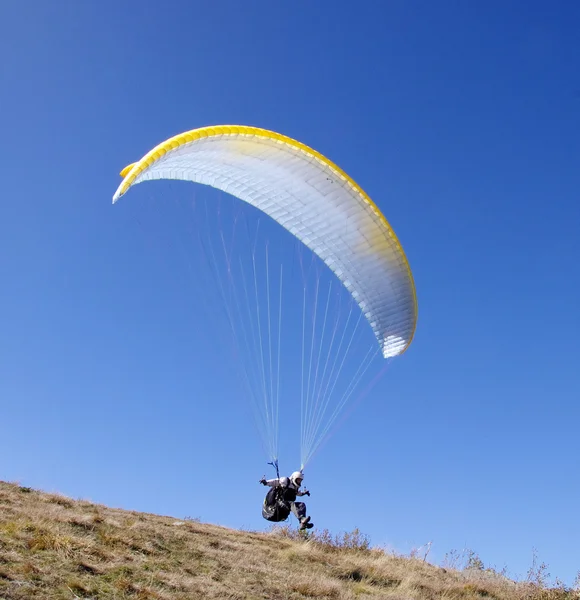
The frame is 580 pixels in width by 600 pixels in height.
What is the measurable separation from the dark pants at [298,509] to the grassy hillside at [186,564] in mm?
689

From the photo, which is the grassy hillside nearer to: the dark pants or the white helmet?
the dark pants

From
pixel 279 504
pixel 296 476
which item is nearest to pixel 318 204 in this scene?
pixel 296 476

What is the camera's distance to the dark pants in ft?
45.6

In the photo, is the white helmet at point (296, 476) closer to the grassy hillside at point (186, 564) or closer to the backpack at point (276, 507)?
the backpack at point (276, 507)

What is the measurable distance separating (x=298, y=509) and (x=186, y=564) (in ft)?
10.8

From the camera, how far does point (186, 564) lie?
36.9 ft

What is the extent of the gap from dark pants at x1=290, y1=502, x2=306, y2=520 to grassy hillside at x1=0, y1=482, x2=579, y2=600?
2.26ft

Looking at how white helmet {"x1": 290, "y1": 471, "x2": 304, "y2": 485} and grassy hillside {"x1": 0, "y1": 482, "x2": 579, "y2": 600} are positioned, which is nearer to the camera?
grassy hillside {"x1": 0, "y1": 482, "x2": 579, "y2": 600}

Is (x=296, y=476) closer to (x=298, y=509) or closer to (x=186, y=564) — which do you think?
(x=298, y=509)

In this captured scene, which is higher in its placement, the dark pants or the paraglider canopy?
the paraglider canopy

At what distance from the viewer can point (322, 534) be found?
15.4m

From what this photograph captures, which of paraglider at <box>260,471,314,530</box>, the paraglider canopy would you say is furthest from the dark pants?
the paraglider canopy

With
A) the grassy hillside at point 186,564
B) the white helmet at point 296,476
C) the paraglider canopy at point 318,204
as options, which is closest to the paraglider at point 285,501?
the white helmet at point 296,476

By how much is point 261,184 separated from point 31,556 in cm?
855
